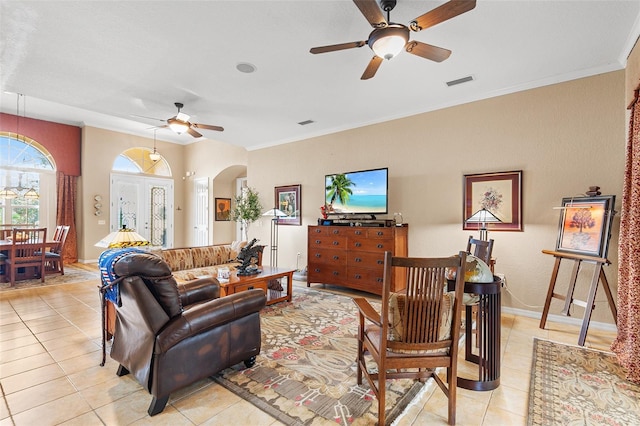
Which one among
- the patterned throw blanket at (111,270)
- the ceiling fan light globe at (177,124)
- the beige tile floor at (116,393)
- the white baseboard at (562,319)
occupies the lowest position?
the beige tile floor at (116,393)

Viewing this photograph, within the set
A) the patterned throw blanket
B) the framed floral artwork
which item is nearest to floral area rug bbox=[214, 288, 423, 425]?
the patterned throw blanket

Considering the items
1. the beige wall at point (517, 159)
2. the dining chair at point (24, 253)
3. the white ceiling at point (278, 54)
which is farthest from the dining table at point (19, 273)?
the beige wall at point (517, 159)

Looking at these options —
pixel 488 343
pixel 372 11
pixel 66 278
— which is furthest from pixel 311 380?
pixel 66 278

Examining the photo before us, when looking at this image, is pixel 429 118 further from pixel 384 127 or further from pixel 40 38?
pixel 40 38

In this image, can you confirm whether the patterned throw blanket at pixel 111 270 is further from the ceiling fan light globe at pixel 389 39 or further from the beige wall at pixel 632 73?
the beige wall at pixel 632 73

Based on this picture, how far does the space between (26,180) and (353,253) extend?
312 inches

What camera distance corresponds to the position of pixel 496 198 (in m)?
4.07

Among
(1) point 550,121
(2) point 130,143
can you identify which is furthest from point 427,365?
(2) point 130,143

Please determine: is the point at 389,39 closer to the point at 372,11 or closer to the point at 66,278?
the point at 372,11

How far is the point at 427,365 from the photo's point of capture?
6.01ft

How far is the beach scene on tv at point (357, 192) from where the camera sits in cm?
495

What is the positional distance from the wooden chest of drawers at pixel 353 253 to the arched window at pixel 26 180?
6241mm

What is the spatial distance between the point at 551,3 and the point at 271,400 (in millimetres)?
3876

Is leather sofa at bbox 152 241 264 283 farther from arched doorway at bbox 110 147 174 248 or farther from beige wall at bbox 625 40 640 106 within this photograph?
beige wall at bbox 625 40 640 106
